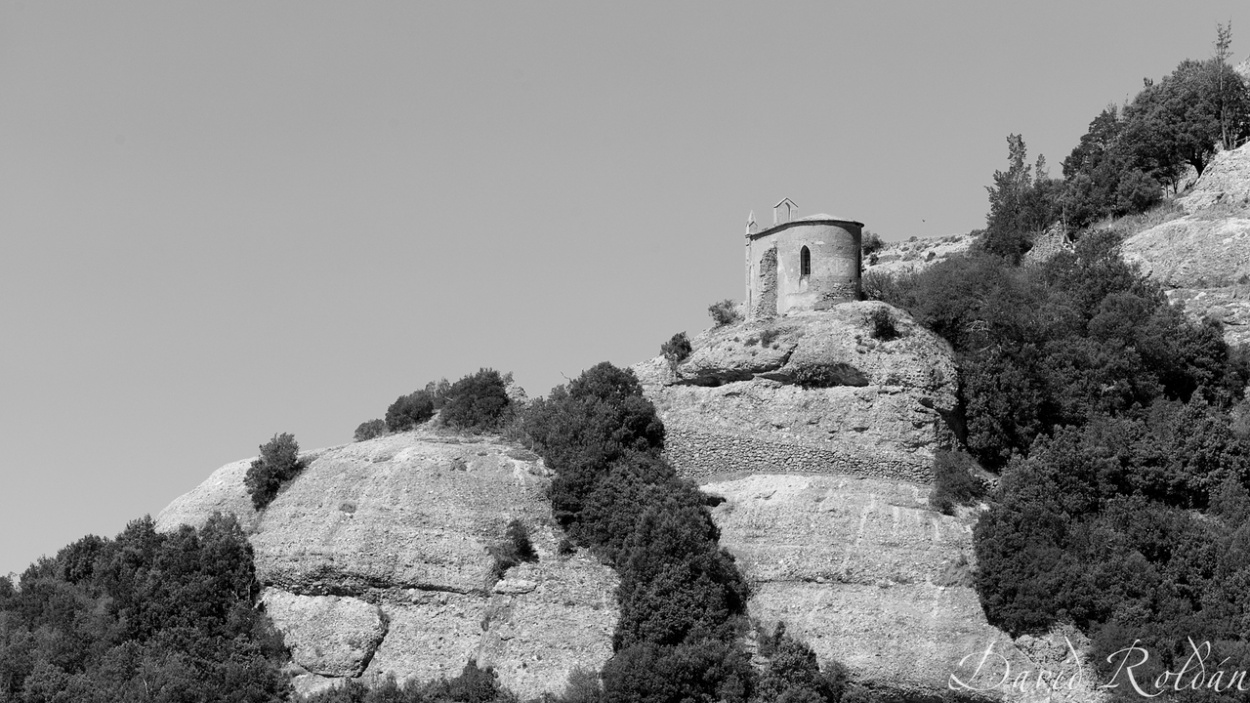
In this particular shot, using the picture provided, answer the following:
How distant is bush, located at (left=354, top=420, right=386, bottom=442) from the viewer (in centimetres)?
6256

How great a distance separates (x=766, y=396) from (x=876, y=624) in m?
9.03

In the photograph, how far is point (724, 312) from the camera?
208 ft

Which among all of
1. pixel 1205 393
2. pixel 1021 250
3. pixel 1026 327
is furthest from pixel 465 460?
pixel 1021 250

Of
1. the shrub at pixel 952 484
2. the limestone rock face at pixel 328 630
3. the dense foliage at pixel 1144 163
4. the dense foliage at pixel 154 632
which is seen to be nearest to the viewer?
the dense foliage at pixel 154 632

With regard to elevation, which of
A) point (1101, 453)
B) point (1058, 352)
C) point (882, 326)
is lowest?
point (1101, 453)

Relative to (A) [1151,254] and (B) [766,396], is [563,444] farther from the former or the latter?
(A) [1151,254]

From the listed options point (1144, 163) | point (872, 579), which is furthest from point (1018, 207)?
point (872, 579)

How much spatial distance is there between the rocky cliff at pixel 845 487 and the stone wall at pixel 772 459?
1.6 inches

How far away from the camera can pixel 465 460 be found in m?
56.2

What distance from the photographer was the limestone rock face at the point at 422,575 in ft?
168

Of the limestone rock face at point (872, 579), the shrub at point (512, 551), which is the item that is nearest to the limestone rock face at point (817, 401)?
the limestone rock face at point (872, 579)

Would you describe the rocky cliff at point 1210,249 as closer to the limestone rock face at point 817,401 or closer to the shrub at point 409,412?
the limestone rock face at point 817,401

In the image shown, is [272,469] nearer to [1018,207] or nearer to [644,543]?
[644,543]

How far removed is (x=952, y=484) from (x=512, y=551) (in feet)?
39.9
